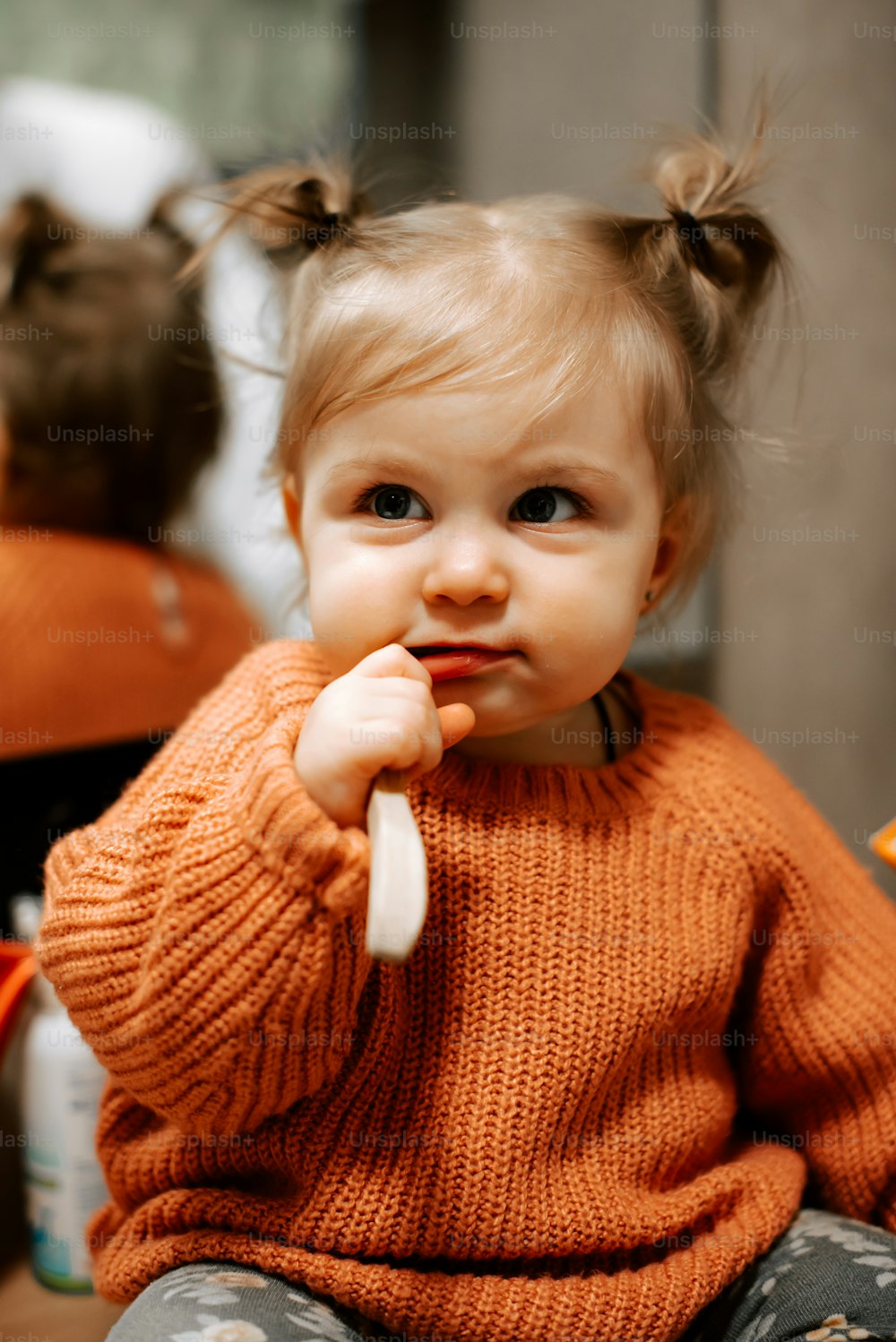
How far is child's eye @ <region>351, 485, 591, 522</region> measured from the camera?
716mm

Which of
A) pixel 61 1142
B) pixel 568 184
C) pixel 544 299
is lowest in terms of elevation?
pixel 61 1142

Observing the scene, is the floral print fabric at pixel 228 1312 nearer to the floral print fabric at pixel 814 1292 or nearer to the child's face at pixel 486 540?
the floral print fabric at pixel 814 1292

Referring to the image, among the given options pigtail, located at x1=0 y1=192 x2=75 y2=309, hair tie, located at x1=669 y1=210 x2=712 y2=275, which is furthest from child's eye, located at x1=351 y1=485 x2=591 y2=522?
pigtail, located at x1=0 y1=192 x2=75 y2=309

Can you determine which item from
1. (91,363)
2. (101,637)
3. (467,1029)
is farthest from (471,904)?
(91,363)

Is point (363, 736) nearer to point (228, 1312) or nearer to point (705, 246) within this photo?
point (228, 1312)

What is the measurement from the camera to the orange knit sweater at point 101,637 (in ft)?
3.85

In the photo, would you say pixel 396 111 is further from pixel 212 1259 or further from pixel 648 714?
pixel 212 1259

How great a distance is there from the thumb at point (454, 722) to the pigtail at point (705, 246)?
0.31m

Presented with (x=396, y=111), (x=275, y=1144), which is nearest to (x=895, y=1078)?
(x=275, y=1144)

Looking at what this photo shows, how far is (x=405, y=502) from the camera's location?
2.35 feet

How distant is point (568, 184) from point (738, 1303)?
113 centimetres

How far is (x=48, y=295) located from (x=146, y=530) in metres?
0.28

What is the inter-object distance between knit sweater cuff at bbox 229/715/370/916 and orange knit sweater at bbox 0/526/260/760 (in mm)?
627

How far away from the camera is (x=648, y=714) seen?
2.90 feet
